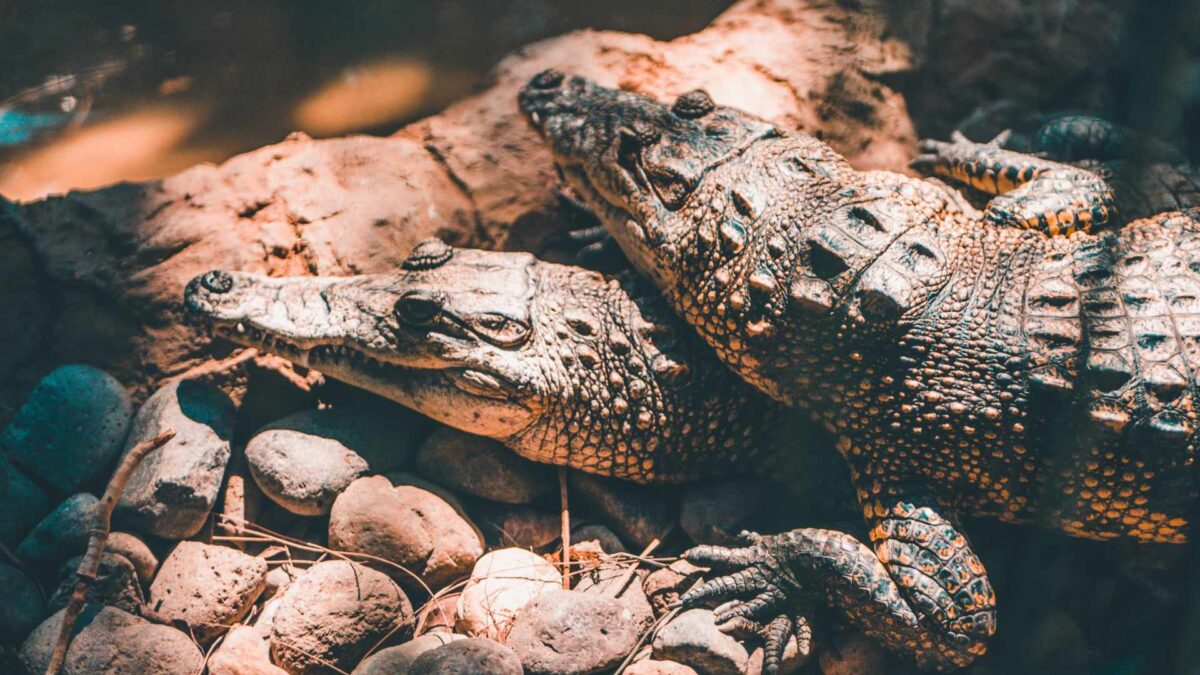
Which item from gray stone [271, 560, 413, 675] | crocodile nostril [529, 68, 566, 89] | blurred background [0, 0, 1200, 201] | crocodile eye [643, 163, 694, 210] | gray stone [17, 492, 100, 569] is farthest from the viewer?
blurred background [0, 0, 1200, 201]

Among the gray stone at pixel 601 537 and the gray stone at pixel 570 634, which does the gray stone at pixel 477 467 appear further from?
the gray stone at pixel 570 634

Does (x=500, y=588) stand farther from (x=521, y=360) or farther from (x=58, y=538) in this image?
(x=58, y=538)

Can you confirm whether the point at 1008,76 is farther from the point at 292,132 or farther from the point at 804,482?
the point at 292,132

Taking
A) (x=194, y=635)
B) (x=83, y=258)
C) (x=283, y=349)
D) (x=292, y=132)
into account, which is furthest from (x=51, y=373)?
(x=292, y=132)

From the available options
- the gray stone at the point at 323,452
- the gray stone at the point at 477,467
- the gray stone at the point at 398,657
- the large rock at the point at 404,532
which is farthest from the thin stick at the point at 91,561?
the gray stone at the point at 477,467

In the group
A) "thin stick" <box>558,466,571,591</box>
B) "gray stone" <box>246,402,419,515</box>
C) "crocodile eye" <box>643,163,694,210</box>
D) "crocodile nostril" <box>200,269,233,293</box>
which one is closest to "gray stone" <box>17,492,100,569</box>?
"gray stone" <box>246,402,419,515</box>

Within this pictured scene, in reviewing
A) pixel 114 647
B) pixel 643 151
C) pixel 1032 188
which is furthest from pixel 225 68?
pixel 1032 188

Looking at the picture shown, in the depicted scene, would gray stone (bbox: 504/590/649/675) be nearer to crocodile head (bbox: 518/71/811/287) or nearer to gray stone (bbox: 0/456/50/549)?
crocodile head (bbox: 518/71/811/287)
